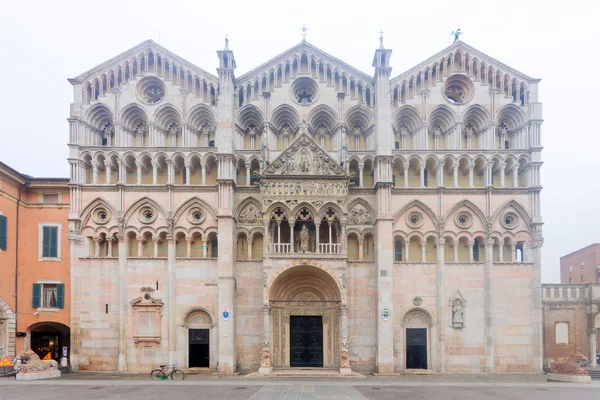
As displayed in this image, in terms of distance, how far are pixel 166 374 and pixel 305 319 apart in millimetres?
10247

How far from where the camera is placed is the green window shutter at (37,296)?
122 ft

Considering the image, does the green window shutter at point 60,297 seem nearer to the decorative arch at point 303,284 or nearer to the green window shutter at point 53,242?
the green window shutter at point 53,242

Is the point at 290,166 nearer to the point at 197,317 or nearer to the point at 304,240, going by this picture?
the point at 304,240

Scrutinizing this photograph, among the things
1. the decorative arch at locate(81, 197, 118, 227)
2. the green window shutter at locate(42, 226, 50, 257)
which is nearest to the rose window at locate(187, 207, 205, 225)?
the decorative arch at locate(81, 197, 118, 227)

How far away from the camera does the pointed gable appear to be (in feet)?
118

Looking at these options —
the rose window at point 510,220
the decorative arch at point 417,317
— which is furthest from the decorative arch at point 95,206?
the rose window at point 510,220

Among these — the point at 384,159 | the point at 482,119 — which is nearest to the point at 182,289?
the point at 384,159

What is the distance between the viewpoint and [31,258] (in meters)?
37.9

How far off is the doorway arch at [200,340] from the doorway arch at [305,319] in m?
4.31

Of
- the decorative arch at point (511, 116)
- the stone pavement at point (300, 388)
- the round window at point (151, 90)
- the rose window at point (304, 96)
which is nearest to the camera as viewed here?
the stone pavement at point (300, 388)

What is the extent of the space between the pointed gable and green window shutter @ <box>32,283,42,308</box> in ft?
62.2

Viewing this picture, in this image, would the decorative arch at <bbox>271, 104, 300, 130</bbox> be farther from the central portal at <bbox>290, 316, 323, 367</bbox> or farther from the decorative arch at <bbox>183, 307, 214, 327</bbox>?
the decorative arch at <bbox>183, 307, 214, 327</bbox>

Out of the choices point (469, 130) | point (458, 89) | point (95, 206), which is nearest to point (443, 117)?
point (469, 130)

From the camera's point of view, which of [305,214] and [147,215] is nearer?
[305,214]
